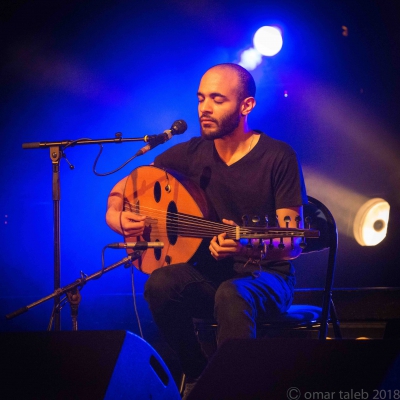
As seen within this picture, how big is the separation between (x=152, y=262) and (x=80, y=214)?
1823 mm

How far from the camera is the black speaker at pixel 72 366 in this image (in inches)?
57.1

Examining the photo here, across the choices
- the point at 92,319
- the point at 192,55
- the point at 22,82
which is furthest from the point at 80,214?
the point at 192,55

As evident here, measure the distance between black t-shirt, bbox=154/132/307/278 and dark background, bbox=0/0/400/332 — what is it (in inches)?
64.4

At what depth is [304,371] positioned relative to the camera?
1338 mm

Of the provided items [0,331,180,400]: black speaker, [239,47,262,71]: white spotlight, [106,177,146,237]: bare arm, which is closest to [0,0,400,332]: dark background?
[239,47,262,71]: white spotlight

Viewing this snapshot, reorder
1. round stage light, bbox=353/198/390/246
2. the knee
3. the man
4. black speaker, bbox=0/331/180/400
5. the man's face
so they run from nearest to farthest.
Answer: black speaker, bbox=0/331/180/400 < the knee < the man < the man's face < round stage light, bbox=353/198/390/246

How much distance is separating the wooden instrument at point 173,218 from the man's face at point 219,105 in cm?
33

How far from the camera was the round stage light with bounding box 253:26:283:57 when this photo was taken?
4.64 metres

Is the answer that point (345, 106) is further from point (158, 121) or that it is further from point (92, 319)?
point (92, 319)

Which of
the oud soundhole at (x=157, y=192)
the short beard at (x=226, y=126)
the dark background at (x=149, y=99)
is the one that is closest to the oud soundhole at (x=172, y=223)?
the oud soundhole at (x=157, y=192)

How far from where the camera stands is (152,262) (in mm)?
2992

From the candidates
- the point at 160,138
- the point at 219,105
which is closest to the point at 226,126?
the point at 219,105

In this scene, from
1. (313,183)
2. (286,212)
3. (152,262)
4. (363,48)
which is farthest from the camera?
(363,48)

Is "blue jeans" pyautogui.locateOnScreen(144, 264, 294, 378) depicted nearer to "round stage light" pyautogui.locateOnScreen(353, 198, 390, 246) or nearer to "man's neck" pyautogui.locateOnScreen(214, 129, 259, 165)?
"man's neck" pyautogui.locateOnScreen(214, 129, 259, 165)
